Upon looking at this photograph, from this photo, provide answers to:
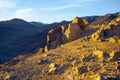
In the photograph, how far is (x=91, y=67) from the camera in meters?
17.9

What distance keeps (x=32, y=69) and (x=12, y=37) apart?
1861 inches

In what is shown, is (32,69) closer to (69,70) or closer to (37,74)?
(37,74)

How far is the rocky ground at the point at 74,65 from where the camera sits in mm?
17328

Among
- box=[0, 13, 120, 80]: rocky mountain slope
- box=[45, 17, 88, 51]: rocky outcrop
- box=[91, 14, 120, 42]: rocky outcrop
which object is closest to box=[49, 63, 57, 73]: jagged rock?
box=[0, 13, 120, 80]: rocky mountain slope

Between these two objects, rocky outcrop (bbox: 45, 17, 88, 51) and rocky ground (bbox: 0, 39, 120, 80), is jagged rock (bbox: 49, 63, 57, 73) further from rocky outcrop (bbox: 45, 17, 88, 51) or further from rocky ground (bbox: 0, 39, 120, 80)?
rocky outcrop (bbox: 45, 17, 88, 51)

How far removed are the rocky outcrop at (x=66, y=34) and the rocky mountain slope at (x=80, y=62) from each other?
0.68 m

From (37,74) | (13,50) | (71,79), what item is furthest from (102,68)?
(13,50)

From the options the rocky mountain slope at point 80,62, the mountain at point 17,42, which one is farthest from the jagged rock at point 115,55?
the mountain at point 17,42

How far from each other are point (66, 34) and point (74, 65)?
7178mm

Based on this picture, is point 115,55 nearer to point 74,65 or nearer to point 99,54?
point 99,54

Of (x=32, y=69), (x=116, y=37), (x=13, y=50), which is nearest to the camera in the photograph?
(x=32, y=69)

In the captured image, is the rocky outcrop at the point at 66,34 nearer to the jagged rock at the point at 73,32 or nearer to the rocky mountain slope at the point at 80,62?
the jagged rock at the point at 73,32

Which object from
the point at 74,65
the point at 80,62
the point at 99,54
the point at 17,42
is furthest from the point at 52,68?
the point at 17,42

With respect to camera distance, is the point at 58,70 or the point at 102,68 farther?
the point at 58,70
